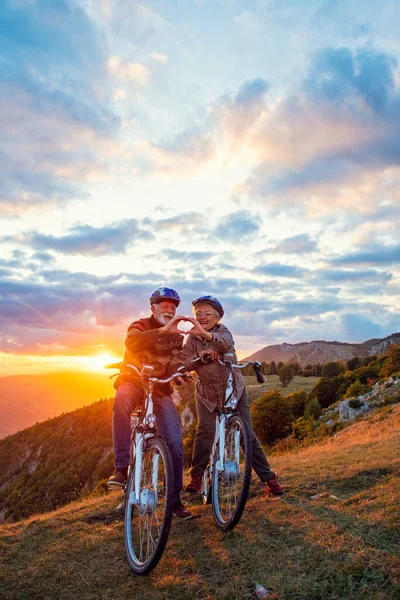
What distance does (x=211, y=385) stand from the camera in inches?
259

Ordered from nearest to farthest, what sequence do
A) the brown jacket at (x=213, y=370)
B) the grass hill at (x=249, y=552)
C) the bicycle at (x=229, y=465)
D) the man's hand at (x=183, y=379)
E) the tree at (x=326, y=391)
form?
1. the grass hill at (x=249, y=552)
2. the bicycle at (x=229, y=465)
3. the man's hand at (x=183, y=379)
4. the brown jacket at (x=213, y=370)
5. the tree at (x=326, y=391)

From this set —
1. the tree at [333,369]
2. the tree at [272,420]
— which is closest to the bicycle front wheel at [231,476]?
the tree at [272,420]

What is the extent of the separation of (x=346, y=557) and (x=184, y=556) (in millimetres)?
1789

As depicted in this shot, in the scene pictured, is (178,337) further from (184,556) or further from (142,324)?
(184,556)

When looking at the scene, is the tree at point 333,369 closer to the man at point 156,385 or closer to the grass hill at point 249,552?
the grass hill at point 249,552

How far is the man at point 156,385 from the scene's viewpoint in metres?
5.60

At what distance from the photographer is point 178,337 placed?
6461mm

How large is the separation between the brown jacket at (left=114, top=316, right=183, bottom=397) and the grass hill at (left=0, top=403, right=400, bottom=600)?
80.6 inches

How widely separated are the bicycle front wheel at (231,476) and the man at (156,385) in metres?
0.51

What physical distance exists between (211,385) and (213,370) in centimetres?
24

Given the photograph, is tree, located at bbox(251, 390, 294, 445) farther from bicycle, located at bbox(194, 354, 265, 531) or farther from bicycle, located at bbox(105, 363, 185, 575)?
bicycle, located at bbox(105, 363, 185, 575)

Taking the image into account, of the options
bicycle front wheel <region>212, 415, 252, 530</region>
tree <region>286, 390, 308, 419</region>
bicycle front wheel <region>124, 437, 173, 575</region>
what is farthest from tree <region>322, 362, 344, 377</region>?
bicycle front wheel <region>124, 437, 173, 575</region>

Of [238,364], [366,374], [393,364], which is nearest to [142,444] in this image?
[238,364]

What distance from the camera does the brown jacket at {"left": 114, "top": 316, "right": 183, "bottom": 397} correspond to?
5.84 metres
